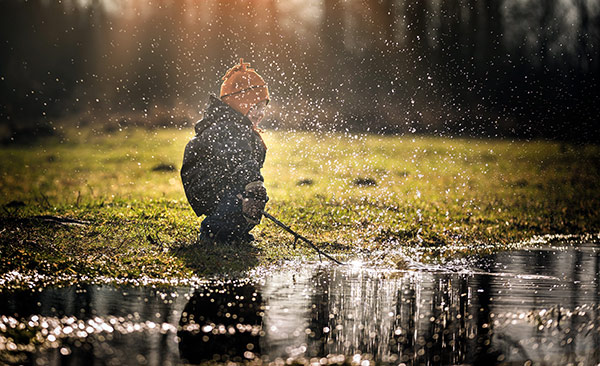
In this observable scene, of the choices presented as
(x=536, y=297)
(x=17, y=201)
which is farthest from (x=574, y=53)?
(x=536, y=297)

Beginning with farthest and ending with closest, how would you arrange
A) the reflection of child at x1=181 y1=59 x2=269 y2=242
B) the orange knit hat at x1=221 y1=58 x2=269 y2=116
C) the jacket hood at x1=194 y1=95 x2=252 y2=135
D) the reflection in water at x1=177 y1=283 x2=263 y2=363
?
the orange knit hat at x1=221 y1=58 x2=269 y2=116 → the jacket hood at x1=194 y1=95 x2=252 y2=135 → the reflection of child at x1=181 y1=59 x2=269 y2=242 → the reflection in water at x1=177 y1=283 x2=263 y2=363

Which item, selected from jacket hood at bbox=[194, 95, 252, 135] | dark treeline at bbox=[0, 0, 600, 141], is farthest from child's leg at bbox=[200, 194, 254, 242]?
dark treeline at bbox=[0, 0, 600, 141]

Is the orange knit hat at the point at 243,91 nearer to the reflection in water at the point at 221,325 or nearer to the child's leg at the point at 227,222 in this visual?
the child's leg at the point at 227,222

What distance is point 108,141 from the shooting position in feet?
79.8

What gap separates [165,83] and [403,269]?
24865 mm

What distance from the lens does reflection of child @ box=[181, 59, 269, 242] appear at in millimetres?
7875

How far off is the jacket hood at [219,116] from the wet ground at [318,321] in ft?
6.67

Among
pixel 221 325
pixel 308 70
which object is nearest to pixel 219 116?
pixel 221 325

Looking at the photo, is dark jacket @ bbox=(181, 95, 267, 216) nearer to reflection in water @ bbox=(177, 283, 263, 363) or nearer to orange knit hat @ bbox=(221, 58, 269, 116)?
orange knit hat @ bbox=(221, 58, 269, 116)

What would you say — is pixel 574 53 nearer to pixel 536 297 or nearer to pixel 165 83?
pixel 165 83

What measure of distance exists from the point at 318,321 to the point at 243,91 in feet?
12.8

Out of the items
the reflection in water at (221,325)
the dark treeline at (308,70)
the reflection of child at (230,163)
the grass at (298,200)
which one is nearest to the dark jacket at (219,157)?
the reflection of child at (230,163)

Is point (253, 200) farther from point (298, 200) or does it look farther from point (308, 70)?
point (308, 70)

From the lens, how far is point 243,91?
8.38m
